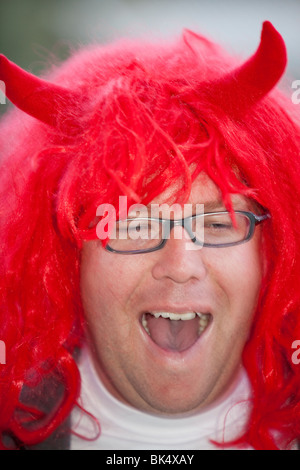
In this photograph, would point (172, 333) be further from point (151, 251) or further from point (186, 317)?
point (151, 251)

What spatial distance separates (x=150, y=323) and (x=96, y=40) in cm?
70

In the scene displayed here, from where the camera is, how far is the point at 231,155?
3.25 feet

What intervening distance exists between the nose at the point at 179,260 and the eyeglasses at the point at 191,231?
0.01 m

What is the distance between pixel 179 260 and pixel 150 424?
1.32 ft

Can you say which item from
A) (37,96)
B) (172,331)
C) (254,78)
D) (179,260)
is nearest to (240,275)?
(179,260)

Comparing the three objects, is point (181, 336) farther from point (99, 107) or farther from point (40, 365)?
point (99, 107)

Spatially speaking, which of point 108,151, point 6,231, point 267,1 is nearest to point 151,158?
point 108,151

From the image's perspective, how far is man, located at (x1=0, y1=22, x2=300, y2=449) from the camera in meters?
0.95

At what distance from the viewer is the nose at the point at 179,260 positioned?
996mm

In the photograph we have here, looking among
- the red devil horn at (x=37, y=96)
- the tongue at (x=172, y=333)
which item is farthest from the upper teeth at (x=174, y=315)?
the red devil horn at (x=37, y=96)

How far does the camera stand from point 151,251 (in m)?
1.02

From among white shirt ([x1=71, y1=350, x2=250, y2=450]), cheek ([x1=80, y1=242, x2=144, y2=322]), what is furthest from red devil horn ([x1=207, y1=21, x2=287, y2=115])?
white shirt ([x1=71, y1=350, x2=250, y2=450])

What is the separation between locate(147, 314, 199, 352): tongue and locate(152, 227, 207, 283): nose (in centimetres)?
23

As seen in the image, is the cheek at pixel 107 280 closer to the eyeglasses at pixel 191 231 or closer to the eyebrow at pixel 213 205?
the eyeglasses at pixel 191 231
